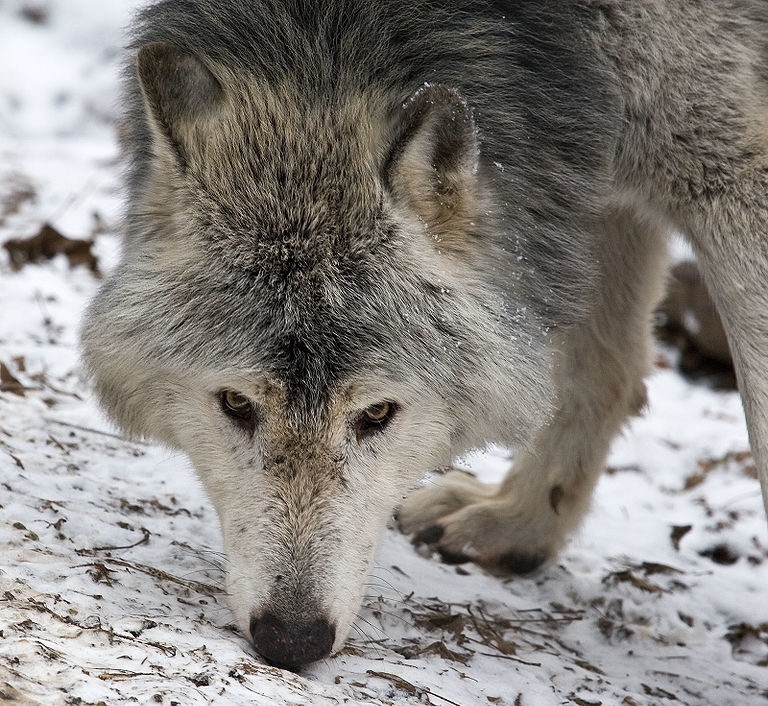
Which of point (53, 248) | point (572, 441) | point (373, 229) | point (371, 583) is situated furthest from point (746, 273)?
point (53, 248)

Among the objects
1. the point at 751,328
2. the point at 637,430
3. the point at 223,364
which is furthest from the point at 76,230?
the point at 751,328

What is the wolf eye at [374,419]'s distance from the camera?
132 inches

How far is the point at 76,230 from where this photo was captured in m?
8.03

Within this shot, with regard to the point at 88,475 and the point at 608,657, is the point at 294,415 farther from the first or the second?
the point at 608,657

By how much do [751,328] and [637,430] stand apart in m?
3.47

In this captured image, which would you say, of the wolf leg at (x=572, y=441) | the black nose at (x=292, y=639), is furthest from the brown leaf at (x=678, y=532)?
the black nose at (x=292, y=639)

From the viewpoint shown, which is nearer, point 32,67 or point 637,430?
point 637,430

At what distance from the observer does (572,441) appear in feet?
17.0

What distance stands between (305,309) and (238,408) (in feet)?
1.36

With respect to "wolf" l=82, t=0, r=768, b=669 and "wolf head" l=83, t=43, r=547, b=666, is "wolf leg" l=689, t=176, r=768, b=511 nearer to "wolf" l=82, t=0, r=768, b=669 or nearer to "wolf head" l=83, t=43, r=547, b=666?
"wolf" l=82, t=0, r=768, b=669

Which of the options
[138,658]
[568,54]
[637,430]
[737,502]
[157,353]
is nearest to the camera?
[138,658]

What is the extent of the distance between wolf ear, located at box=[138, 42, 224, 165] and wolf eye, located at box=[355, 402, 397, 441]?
1017 millimetres

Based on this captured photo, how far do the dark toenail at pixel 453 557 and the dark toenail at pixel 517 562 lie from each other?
17 centimetres

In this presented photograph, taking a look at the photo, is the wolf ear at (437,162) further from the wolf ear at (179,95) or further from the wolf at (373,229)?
the wolf ear at (179,95)
